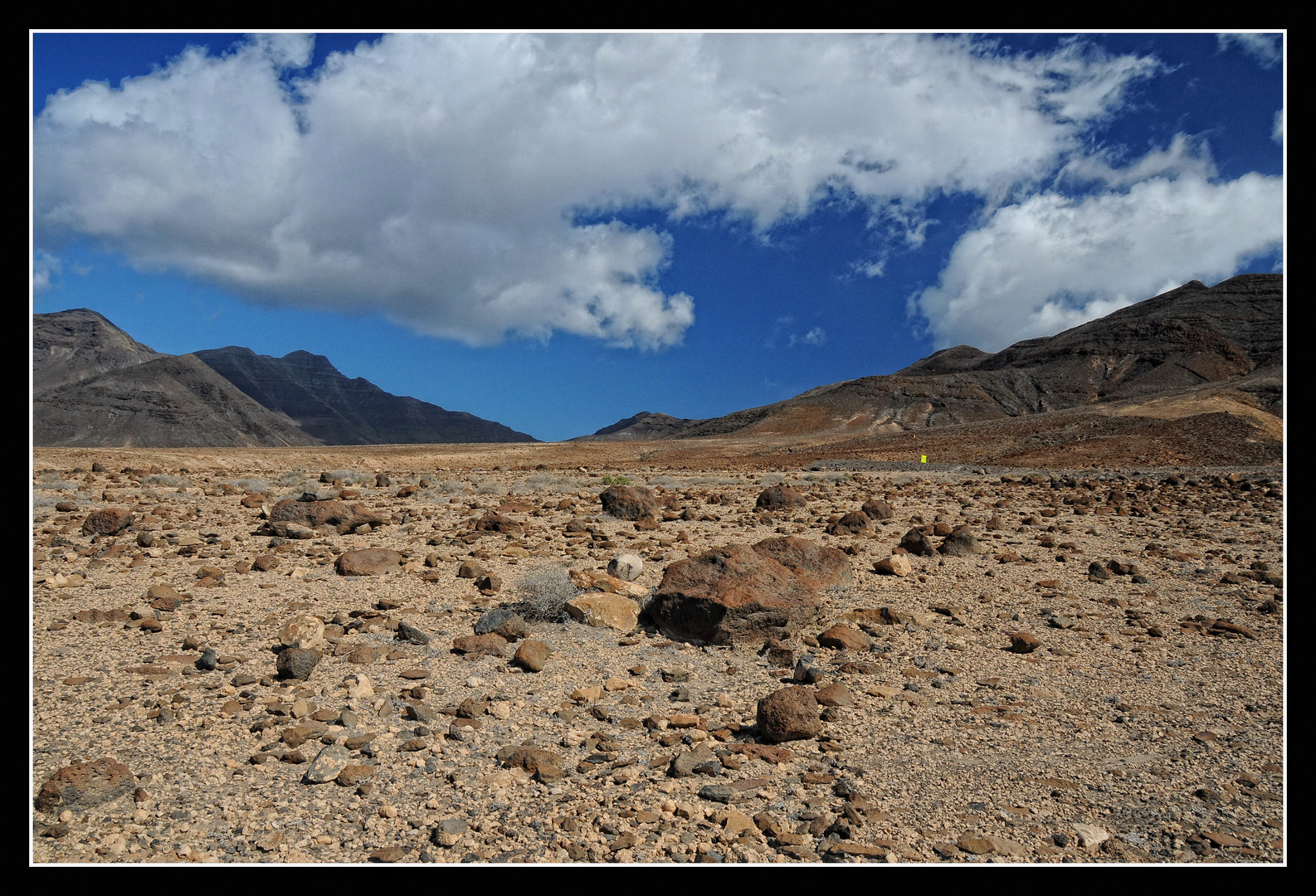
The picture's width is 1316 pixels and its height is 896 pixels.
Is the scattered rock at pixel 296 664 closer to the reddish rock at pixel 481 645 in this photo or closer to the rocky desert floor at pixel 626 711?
the rocky desert floor at pixel 626 711

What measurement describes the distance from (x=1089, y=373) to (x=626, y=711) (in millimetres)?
97785

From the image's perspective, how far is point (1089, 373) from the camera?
8650 centimetres

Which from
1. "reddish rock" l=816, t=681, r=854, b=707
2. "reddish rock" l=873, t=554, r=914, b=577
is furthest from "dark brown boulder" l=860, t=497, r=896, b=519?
"reddish rock" l=816, t=681, r=854, b=707

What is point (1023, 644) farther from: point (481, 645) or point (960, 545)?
point (481, 645)

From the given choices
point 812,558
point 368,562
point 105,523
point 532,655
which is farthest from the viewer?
point 105,523

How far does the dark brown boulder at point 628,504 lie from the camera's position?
38.1 feet

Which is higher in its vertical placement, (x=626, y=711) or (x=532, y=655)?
(x=532, y=655)

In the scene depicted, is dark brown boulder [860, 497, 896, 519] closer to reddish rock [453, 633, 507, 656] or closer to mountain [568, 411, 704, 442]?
reddish rock [453, 633, 507, 656]

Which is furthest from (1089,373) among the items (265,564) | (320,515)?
(265,564)

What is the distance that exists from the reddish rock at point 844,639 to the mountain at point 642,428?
126 metres

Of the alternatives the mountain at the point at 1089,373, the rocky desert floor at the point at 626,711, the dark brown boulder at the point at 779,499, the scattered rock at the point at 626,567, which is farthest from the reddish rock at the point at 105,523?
the mountain at the point at 1089,373

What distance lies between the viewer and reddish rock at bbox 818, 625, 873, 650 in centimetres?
544

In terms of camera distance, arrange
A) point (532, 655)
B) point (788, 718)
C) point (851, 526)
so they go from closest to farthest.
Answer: point (788, 718) → point (532, 655) → point (851, 526)

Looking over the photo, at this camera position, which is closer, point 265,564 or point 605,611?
point 605,611
